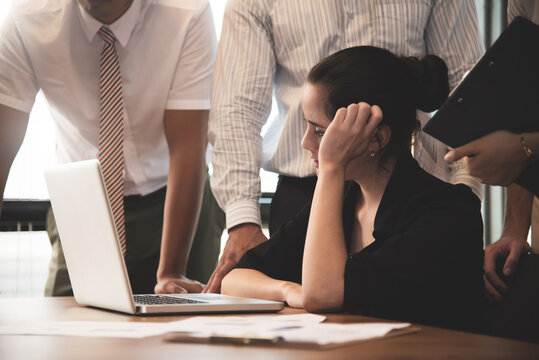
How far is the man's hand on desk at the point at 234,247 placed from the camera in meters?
1.57

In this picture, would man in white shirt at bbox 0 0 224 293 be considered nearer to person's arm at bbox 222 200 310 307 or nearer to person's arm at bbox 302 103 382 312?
person's arm at bbox 222 200 310 307

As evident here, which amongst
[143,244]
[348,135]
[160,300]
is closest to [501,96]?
[348,135]

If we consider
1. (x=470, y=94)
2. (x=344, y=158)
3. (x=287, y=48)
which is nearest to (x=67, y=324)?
(x=344, y=158)

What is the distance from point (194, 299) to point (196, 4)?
1175mm

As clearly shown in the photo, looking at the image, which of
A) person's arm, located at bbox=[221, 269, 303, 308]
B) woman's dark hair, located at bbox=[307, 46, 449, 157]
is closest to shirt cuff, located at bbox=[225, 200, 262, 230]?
person's arm, located at bbox=[221, 269, 303, 308]

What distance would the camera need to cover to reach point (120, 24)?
6.36 feet

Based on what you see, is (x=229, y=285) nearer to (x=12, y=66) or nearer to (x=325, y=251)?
(x=325, y=251)

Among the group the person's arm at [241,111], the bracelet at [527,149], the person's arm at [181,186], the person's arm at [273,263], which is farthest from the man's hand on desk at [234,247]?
the bracelet at [527,149]

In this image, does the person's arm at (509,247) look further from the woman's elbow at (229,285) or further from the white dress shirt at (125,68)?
the white dress shirt at (125,68)

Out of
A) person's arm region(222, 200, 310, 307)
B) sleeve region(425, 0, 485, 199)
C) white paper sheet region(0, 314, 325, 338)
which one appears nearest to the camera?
white paper sheet region(0, 314, 325, 338)

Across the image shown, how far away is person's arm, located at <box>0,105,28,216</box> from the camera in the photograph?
77.2 inches

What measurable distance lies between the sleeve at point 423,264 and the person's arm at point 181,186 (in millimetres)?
821

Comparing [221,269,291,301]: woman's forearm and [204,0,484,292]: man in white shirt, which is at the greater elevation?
[204,0,484,292]: man in white shirt

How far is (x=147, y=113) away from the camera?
2.07 metres
